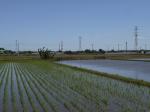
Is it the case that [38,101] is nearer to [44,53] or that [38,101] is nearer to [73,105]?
[73,105]

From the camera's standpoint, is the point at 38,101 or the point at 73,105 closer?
the point at 73,105

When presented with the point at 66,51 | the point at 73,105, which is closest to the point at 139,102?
the point at 73,105

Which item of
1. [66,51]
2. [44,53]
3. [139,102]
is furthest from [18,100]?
[66,51]

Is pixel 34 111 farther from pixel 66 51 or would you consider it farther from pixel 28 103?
pixel 66 51

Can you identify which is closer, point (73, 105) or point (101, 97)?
point (73, 105)

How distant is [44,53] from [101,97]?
Answer: 5392cm

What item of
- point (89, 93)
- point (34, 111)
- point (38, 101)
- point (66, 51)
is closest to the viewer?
point (34, 111)

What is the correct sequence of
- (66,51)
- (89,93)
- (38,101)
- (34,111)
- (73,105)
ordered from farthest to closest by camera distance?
(66,51)
(89,93)
(38,101)
(73,105)
(34,111)

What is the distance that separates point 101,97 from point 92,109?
2.24m

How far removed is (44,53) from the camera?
211ft

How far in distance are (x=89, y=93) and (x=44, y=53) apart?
5269 cm

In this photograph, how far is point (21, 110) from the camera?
29.0 ft

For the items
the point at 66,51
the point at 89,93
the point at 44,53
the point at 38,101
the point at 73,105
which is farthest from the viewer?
the point at 66,51

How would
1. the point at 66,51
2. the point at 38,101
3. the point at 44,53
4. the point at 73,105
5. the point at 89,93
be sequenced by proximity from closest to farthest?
the point at 73,105
the point at 38,101
the point at 89,93
the point at 44,53
the point at 66,51
